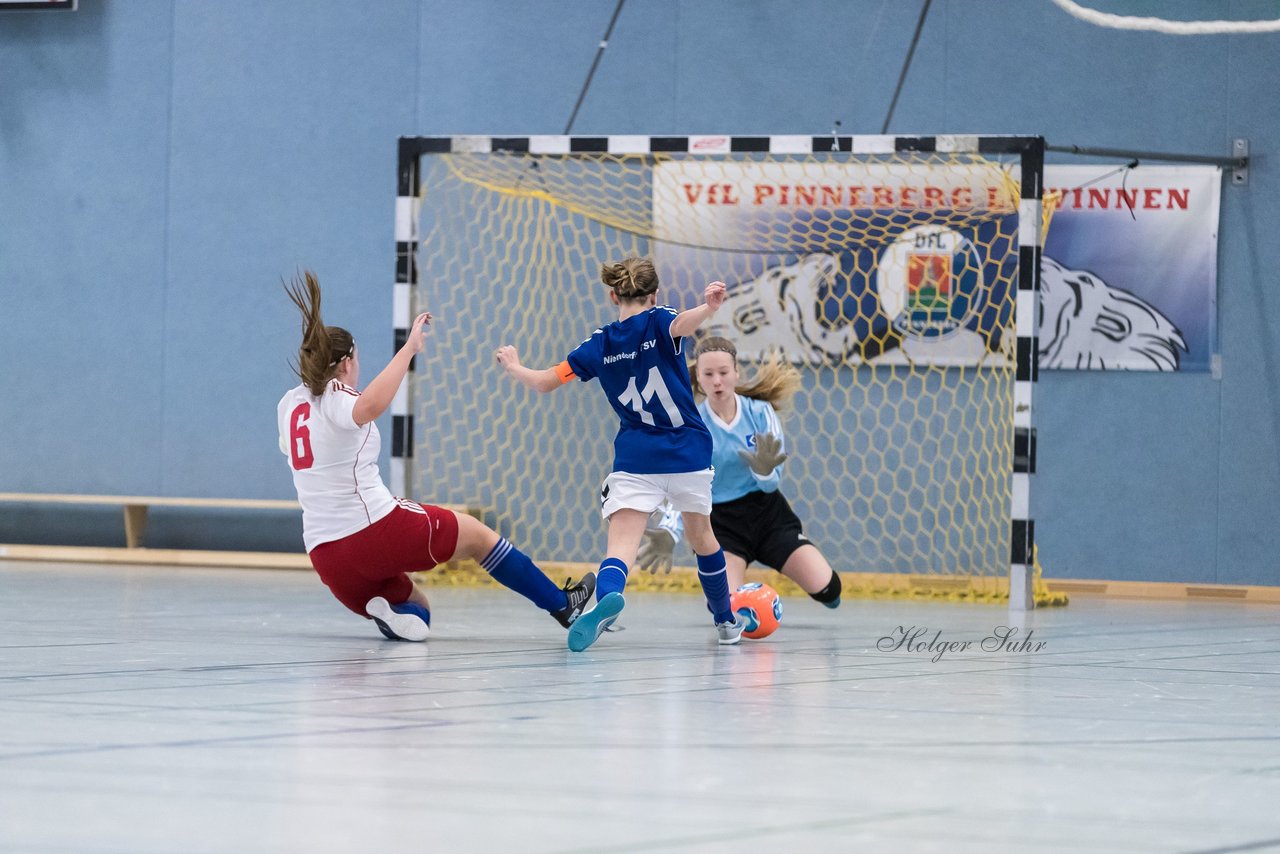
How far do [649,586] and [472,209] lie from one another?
2.89 m

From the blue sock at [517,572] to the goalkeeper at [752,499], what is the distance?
4.82 ft

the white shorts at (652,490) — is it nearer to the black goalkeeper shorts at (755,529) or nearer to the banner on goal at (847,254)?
the black goalkeeper shorts at (755,529)

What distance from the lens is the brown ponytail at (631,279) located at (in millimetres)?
5633

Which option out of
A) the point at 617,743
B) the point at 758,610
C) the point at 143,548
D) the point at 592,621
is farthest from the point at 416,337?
the point at 143,548

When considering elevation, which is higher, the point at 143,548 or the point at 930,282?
the point at 930,282

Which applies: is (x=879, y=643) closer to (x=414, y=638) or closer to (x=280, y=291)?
(x=414, y=638)

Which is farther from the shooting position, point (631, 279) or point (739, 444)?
point (739, 444)

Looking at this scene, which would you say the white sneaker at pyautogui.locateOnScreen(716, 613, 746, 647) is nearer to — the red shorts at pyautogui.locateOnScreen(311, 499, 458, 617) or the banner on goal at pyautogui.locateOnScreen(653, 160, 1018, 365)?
the red shorts at pyautogui.locateOnScreen(311, 499, 458, 617)

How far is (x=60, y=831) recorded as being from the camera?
7.70 ft

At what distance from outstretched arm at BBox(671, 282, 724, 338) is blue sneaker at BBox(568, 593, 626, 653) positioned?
93cm

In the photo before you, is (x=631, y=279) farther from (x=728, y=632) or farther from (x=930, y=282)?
(x=930, y=282)

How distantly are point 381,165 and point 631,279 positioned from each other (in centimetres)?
582

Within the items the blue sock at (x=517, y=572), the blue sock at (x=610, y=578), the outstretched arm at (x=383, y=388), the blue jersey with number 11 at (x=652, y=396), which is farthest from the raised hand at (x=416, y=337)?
the blue sock at (x=610, y=578)

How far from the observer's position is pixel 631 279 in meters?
5.63
